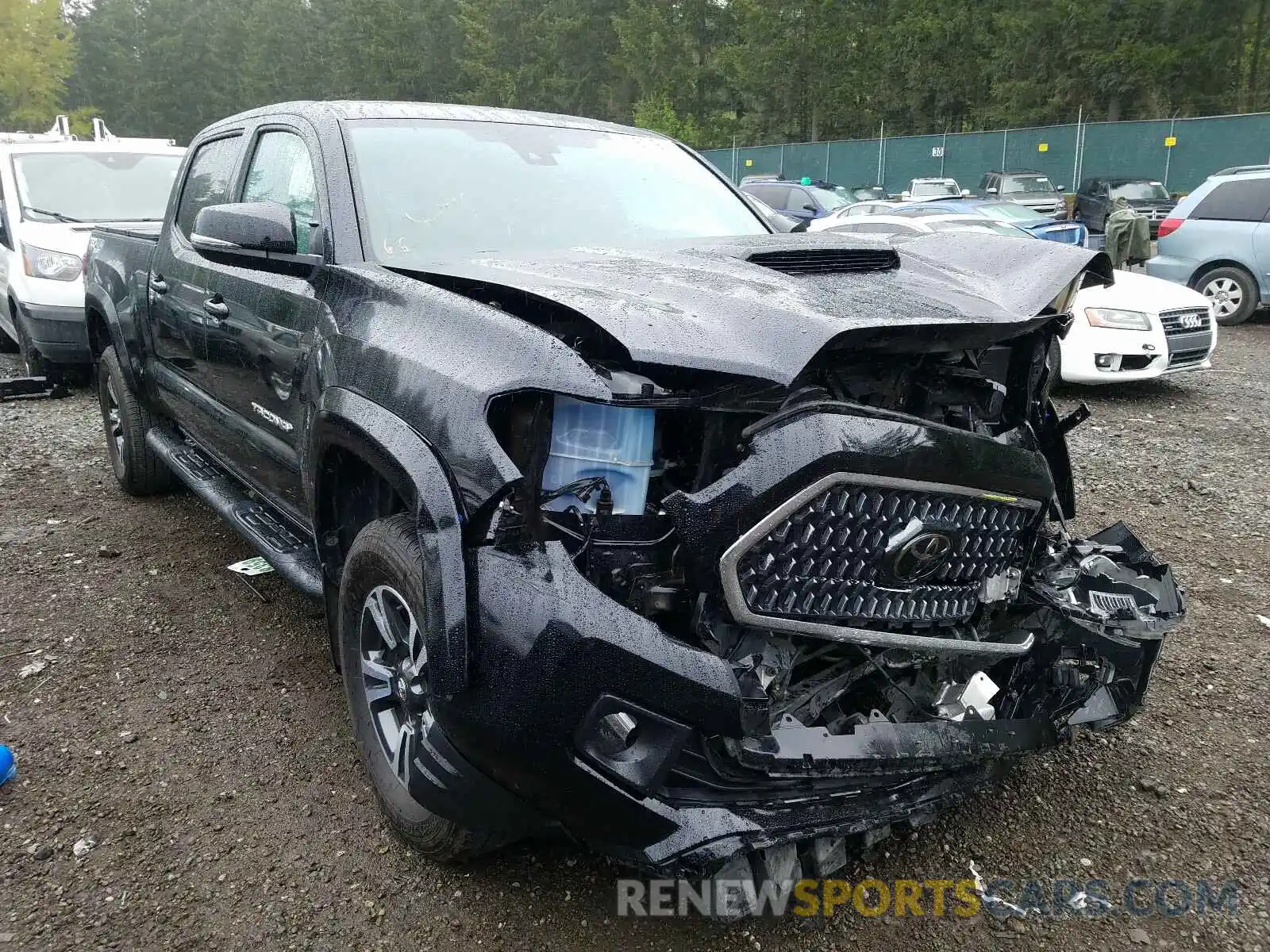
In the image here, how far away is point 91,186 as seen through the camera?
8312 millimetres

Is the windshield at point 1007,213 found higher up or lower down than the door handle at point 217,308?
higher up

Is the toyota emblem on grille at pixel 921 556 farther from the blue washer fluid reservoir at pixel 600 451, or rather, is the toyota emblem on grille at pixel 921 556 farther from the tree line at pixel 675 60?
the tree line at pixel 675 60

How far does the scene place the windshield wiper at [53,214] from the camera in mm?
7918

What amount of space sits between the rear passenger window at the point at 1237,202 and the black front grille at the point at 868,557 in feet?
35.1

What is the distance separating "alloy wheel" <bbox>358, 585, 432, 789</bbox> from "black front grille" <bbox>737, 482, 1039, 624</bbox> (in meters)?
0.82

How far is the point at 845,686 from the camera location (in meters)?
2.18

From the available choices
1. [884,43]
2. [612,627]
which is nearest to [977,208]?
[612,627]

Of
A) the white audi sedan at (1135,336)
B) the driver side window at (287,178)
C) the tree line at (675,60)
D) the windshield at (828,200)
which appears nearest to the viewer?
the driver side window at (287,178)

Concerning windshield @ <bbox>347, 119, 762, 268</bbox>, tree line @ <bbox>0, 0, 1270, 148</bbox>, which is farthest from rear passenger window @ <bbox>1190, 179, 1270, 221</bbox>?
tree line @ <bbox>0, 0, 1270, 148</bbox>

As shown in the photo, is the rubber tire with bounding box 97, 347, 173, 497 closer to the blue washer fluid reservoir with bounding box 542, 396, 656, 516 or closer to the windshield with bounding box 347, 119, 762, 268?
the windshield with bounding box 347, 119, 762, 268

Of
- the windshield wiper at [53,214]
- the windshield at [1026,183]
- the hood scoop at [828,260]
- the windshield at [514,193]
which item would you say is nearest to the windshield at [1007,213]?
the windshield at [1026,183]

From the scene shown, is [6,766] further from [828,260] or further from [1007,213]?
[1007,213]

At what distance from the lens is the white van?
24.9 feet

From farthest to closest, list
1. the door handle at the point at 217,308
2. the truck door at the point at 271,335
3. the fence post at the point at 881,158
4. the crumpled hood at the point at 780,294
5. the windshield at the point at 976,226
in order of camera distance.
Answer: the fence post at the point at 881,158 → the windshield at the point at 976,226 → the door handle at the point at 217,308 → the truck door at the point at 271,335 → the crumpled hood at the point at 780,294
